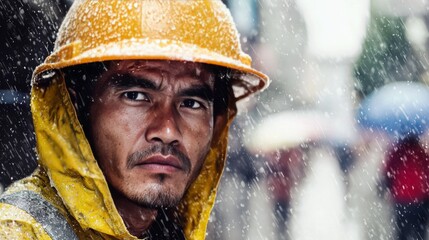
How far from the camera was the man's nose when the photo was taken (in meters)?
2.66

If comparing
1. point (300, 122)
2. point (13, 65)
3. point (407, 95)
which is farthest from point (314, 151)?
point (13, 65)

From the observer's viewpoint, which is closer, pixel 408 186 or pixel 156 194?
pixel 156 194

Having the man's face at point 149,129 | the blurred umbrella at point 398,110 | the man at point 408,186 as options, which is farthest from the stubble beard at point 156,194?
the blurred umbrella at point 398,110

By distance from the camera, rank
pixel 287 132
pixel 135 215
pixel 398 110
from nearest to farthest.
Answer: pixel 135 215
pixel 398 110
pixel 287 132

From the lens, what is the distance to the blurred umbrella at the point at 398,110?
28.7 feet

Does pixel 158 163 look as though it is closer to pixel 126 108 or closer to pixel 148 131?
pixel 148 131

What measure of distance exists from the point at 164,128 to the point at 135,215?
0.42 metres

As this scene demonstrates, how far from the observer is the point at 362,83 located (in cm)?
1405

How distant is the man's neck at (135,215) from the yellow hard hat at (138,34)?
1.99ft

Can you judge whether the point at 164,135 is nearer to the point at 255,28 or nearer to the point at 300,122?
the point at 300,122

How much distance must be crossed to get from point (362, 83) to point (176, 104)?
38.5ft

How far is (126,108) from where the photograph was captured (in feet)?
8.95

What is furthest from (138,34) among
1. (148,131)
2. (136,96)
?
(148,131)

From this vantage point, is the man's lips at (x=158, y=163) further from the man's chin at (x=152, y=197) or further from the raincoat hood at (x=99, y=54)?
the raincoat hood at (x=99, y=54)
